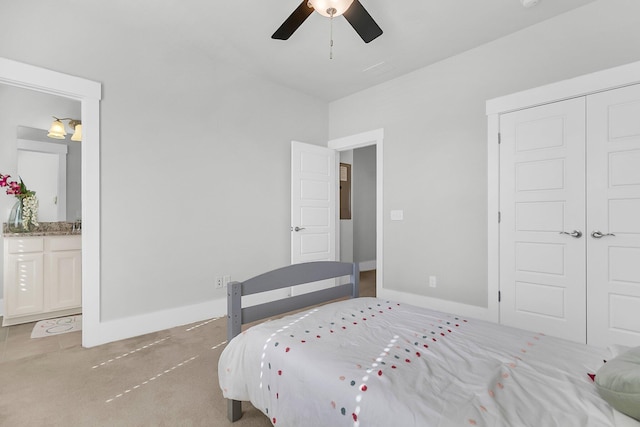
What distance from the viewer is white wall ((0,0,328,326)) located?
8.50 ft

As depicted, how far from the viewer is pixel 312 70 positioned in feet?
11.8

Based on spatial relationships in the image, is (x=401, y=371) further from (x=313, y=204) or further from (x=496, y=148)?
(x=313, y=204)

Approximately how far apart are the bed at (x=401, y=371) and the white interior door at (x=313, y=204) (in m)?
2.18

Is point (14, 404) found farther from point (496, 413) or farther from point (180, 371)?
point (496, 413)

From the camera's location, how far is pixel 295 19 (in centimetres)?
206

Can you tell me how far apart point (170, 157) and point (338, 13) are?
202 centimetres

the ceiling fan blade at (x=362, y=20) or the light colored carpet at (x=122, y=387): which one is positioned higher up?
the ceiling fan blade at (x=362, y=20)

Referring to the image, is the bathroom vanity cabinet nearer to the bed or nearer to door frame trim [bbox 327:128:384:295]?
the bed

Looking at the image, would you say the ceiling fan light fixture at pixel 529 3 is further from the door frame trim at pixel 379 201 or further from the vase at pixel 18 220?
the vase at pixel 18 220

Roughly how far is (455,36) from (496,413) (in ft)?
10.1

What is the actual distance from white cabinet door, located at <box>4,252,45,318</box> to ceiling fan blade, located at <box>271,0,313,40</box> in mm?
3301

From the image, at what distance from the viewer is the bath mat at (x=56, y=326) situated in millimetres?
2939

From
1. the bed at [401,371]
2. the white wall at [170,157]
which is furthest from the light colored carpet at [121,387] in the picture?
the white wall at [170,157]

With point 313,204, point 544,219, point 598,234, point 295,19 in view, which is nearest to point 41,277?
point 313,204
